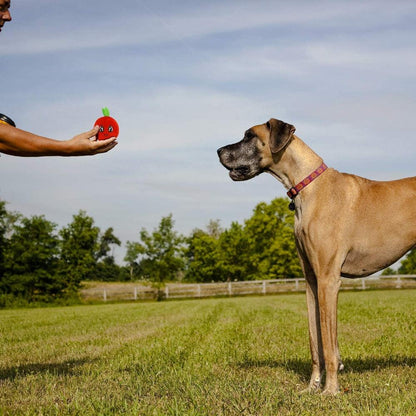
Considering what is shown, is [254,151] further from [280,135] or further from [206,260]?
[206,260]

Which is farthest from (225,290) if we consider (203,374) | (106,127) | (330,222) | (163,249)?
(106,127)

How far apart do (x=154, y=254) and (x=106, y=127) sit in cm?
4681

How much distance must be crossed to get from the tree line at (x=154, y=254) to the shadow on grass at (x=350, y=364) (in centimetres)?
3850

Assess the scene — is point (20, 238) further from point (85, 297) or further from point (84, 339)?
point (84, 339)

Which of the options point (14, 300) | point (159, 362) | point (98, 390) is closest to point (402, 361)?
point (159, 362)

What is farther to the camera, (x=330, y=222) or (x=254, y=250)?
(x=254, y=250)

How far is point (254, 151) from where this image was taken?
5.33 m

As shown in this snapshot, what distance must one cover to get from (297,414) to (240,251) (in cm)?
5829

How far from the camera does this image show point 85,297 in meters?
45.0

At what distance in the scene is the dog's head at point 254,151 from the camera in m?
5.18

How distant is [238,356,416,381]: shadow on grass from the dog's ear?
2564mm

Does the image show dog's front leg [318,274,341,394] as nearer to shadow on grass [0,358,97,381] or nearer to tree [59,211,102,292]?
shadow on grass [0,358,97,381]

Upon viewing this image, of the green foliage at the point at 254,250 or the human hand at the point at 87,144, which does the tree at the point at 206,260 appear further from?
the human hand at the point at 87,144

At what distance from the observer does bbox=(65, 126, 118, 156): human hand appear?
337 cm
